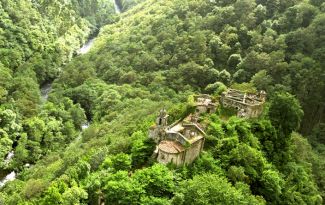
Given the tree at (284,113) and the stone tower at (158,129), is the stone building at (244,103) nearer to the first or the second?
the tree at (284,113)

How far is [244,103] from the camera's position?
6259 cm

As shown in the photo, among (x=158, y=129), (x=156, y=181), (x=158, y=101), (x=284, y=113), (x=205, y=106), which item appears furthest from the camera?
(x=158, y=101)

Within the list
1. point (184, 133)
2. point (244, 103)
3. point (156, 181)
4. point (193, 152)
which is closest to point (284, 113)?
point (244, 103)

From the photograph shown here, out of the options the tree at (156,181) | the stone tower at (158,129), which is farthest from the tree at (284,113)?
the tree at (156,181)

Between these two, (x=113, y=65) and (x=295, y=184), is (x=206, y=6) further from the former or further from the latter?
(x=295, y=184)

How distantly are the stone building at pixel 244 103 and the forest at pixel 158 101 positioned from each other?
1.34 meters

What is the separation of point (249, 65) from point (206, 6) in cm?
3183

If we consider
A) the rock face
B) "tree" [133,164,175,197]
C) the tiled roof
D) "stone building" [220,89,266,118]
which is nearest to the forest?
"tree" [133,164,175,197]

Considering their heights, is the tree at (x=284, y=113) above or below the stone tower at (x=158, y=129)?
below

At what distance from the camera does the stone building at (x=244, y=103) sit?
62.4 m

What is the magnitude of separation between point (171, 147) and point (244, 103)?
1896cm

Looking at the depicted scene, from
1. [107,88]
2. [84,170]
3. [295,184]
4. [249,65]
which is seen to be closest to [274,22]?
[249,65]

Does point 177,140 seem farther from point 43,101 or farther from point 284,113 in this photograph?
point 43,101

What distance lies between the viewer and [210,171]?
4875cm
